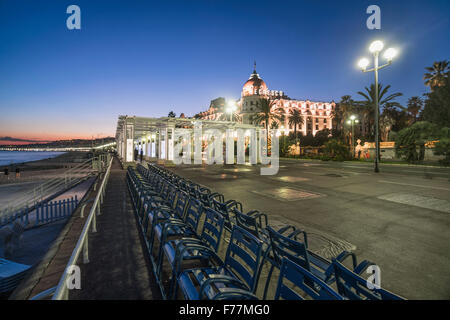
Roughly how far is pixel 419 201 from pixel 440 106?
34.2 metres

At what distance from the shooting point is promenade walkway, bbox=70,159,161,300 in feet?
8.91

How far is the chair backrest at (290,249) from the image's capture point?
7.36ft

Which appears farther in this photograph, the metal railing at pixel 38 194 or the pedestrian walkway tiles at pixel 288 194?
the metal railing at pixel 38 194

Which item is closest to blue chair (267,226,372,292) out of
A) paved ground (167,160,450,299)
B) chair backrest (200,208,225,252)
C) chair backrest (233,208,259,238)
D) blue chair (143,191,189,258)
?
chair backrest (233,208,259,238)

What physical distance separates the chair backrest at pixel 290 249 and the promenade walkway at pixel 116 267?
154cm

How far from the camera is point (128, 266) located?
10.9ft

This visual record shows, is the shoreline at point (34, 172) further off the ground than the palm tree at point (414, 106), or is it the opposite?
the palm tree at point (414, 106)

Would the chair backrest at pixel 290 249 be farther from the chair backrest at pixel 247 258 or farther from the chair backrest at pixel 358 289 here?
the chair backrest at pixel 358 289

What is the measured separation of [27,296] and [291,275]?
3.06 m

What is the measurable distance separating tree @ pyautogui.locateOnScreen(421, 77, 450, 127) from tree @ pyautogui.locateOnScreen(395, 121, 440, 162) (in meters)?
9.92

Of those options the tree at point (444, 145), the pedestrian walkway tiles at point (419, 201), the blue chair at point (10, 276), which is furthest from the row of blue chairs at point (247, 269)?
the tree at point (444, 145)

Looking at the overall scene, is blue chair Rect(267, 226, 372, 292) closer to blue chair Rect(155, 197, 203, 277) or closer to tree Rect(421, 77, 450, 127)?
blue chair Rect(155, 197, 203, 277)

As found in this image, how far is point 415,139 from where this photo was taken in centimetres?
2256
